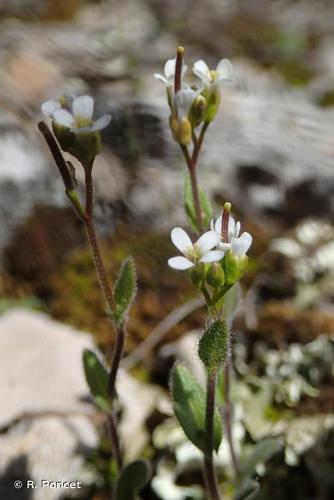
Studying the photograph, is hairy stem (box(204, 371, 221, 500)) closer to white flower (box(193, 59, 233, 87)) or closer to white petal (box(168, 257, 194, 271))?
white petal (box(168, 257, 194, 271))

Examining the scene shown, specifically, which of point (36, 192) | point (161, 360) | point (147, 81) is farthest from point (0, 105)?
point (161, 360)

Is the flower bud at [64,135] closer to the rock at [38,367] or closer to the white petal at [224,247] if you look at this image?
the white petal at [224,247]

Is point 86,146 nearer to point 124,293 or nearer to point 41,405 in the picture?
point 124,293

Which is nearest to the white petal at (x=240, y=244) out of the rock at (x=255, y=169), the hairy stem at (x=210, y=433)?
the hairy stem at (x=210, y=433)

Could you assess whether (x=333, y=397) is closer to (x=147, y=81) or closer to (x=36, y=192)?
(x=36, y=192)

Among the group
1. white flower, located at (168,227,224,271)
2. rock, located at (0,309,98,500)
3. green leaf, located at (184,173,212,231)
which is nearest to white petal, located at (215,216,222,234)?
white flower, located at (168,227,224,271)

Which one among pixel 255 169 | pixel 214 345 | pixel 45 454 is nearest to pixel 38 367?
pixel 45 454
